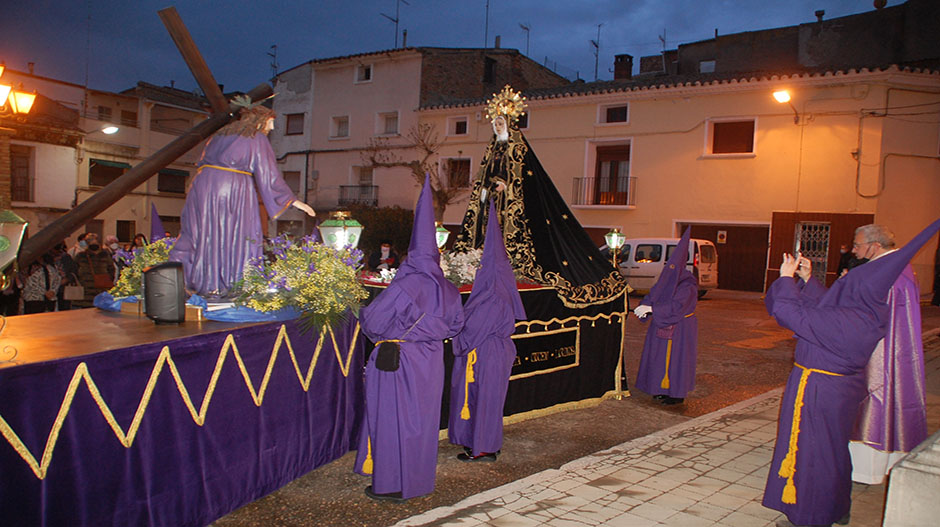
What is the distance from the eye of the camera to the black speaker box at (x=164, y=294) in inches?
159

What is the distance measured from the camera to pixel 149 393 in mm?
3449

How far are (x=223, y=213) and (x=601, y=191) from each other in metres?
20.5

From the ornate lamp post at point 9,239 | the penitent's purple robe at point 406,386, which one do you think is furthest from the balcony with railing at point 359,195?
the ornate lamp post at point 9,239

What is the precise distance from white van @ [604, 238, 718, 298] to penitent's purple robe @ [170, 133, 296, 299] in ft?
48.2

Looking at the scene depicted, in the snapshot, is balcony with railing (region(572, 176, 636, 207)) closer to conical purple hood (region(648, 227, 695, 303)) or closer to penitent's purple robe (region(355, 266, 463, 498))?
conical purple hood (region(648, 227, 695, 303))

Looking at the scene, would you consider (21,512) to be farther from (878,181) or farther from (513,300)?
(878,181)

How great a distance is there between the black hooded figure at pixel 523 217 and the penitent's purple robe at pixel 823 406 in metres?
2.87

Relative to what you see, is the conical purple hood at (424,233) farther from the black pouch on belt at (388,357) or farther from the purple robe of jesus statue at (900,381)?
the purple robe of jesus statue at (900,381)

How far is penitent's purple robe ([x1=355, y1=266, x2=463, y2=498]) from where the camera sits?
4.21 metres

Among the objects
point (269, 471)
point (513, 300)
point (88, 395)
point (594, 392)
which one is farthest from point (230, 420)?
point (594, 392)

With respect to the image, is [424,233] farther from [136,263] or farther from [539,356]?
[539,356]

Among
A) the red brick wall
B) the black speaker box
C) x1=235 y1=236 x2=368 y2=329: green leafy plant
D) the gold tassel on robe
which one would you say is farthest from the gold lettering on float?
the red brick wall

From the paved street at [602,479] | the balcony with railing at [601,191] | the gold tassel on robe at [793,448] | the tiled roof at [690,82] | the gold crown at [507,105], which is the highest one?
the tiled roof at [690,82]

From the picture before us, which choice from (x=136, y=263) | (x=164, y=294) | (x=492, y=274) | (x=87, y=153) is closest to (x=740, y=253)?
(x=492, y=274)
